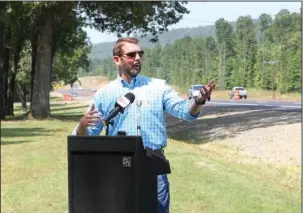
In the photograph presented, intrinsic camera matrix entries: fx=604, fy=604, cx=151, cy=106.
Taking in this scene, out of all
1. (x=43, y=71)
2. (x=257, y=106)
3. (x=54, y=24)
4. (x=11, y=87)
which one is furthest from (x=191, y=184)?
(x=257, y=106)

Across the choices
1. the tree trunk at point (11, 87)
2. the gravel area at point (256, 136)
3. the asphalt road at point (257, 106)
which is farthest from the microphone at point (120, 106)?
the tree trunk at point (11, 87)

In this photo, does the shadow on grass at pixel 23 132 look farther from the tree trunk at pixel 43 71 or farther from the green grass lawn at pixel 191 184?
the tree trunk at pixel 43 71

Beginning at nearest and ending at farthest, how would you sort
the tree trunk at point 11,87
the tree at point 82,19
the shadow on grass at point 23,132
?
the shadow on grass at point 23,132, the tree at point 82,19, the tree trunk at point 11,87

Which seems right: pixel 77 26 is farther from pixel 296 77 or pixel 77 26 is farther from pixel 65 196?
pixel 296 77

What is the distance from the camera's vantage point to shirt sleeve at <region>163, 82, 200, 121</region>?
371cm

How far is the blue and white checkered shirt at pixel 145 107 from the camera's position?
146 inches

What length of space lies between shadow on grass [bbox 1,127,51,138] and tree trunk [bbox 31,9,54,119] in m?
5.49

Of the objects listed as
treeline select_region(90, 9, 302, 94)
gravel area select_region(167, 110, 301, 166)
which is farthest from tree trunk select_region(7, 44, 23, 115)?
treeline select_region(90, 9, 302, 94)

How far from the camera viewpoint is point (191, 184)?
9.06 meters

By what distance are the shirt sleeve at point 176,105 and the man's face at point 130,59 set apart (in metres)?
0.24

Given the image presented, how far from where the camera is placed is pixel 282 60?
64938mm

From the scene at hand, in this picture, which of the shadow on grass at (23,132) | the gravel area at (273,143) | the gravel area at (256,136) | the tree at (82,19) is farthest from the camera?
the tree at (82,19)

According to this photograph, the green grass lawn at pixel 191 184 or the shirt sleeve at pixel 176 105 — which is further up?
the shirt sleeve at pixel 176 105

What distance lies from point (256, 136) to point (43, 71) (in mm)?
12070
